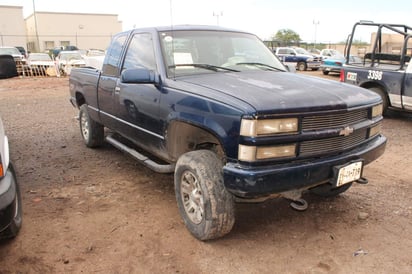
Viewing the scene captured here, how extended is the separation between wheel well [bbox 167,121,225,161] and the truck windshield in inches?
22.5

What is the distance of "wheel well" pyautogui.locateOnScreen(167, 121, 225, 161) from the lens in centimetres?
352

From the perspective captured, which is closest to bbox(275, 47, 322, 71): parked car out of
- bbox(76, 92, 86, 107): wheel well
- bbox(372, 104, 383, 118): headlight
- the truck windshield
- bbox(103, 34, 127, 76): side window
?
bbox(76, 92, 86, 107): wheel well

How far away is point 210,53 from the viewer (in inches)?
159

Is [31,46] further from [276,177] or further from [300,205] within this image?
[276,177]

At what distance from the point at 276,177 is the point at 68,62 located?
1977 cm

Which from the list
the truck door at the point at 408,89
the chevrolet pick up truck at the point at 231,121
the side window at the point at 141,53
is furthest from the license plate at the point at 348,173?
the truck door at the point at 408,89

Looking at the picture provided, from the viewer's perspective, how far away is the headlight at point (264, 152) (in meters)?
2.77

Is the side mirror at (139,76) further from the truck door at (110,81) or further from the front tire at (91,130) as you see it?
the front tire at (91,130)

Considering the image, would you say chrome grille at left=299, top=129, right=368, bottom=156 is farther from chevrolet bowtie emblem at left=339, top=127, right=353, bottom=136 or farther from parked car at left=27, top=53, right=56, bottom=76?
parked car at left=27, top=53, right=56, bottom=76

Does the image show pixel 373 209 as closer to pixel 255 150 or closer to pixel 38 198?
pixel 255 150

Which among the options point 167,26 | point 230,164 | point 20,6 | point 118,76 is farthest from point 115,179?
point 20,6

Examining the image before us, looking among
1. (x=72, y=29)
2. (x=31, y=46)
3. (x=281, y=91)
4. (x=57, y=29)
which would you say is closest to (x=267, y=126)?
(x=281, y=91)

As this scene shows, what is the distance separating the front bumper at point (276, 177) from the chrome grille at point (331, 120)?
27 cm

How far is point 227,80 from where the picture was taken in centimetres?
348
